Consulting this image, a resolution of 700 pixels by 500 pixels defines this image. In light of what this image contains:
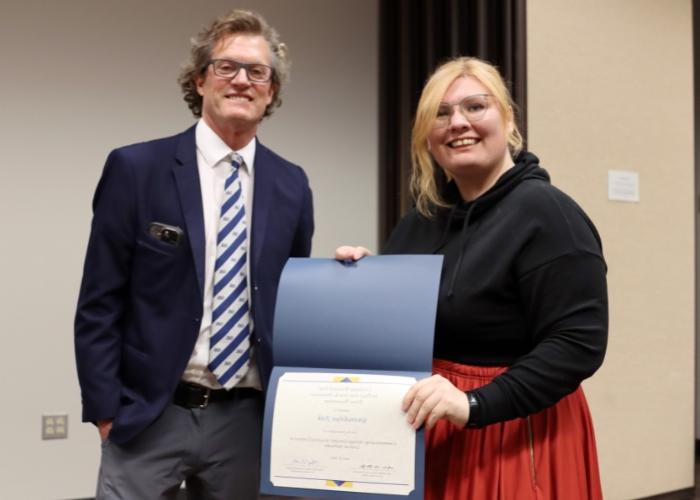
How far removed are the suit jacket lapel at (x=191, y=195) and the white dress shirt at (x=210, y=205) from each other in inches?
0.9

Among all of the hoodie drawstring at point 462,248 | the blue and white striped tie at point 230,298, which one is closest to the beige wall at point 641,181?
the blue and white striped tie at point 230,298

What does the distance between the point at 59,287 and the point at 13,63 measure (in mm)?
1034

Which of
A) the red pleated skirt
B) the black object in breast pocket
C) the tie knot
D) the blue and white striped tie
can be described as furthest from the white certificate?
the tie knot

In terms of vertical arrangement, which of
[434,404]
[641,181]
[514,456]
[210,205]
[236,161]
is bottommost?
[514,456]

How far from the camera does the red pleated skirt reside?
127cm

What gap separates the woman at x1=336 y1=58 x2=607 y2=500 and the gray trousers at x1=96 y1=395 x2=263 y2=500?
550mm

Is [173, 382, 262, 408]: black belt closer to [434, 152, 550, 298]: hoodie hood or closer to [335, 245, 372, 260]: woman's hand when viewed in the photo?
[335, 245, 372, 260]: woman's hand

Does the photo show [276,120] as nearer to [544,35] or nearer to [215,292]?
[544,35]

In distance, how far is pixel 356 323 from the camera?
131 centimetres

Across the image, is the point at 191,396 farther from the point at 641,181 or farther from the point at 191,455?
the point at 641,181

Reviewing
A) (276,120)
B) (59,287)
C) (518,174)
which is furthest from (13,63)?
(518,174)

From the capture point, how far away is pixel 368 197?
13.9 ft

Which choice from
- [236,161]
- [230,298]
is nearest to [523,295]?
[230,298]

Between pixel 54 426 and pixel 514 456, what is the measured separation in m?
2.75
